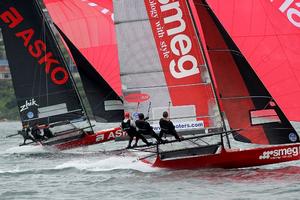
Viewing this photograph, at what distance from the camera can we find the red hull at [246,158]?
1727 centimetres

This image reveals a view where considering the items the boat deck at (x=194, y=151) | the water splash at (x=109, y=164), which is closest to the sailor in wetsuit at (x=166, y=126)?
the boat deck at (x=194, y=151)

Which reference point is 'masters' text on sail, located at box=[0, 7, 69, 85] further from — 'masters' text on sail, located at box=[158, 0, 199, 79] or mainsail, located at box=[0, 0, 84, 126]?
'masters' text on sail, located at box=[158, 0, 199, 79]

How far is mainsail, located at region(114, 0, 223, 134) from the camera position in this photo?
18.2 meters

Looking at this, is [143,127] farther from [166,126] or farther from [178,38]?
[178,38]

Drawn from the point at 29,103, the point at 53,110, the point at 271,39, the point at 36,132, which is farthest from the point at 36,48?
the point at 271,39

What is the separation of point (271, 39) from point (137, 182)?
3963 mm

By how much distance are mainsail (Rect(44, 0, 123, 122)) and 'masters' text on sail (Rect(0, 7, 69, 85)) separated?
2.37 feet

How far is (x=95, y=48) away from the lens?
26359mm

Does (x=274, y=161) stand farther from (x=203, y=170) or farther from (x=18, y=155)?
(x=18, y=155)

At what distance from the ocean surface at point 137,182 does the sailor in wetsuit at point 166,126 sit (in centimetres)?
82

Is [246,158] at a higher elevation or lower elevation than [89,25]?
lower

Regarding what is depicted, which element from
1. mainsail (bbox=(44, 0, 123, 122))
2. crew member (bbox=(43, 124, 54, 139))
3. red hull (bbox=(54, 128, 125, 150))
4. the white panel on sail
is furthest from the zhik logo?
red hull (bbox=(54, 128, 125, 150))

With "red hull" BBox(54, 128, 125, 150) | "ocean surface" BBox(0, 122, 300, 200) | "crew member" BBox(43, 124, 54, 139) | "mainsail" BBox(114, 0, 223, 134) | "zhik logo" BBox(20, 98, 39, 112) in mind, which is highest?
"mainsail" BBox(114, 0, 223, 134)

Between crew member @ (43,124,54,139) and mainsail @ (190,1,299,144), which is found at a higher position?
mainsail @ (190,1,299,144)
